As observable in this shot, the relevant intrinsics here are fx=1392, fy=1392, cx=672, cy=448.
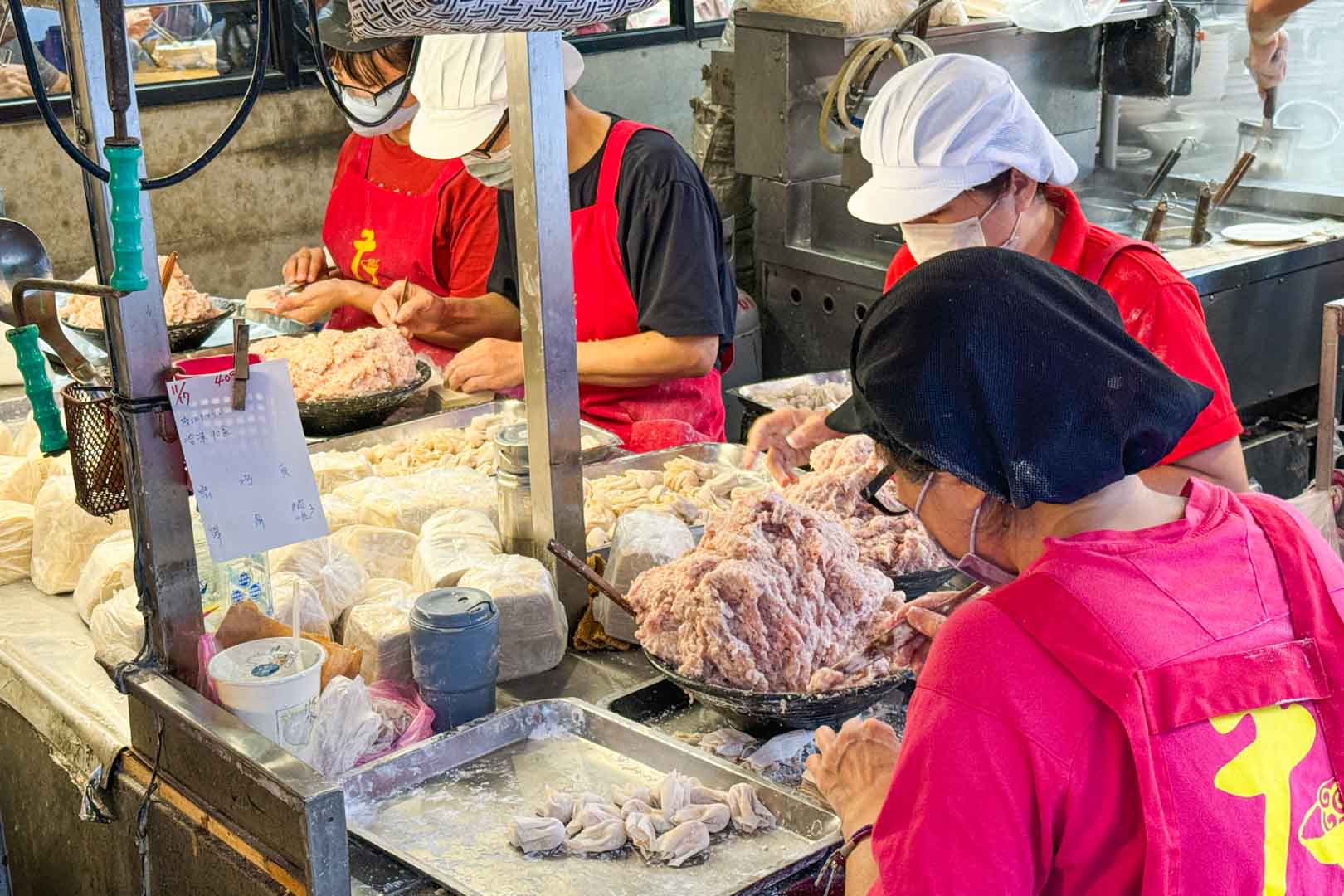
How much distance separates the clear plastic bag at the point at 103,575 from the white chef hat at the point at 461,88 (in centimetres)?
138

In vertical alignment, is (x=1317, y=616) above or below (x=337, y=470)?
above

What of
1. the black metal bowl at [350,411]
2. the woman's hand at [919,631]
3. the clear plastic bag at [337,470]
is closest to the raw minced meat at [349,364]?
the black metal bowl at [350,411]

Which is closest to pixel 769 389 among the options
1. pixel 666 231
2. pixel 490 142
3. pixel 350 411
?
pixel 666 231

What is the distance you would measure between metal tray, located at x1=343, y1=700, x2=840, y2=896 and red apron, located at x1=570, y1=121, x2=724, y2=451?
1.42 meters

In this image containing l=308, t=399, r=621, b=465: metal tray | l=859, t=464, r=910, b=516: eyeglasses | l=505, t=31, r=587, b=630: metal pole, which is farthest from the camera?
l=308, t=399, r=621, b=465: metal tray

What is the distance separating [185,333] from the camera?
4.32 meters

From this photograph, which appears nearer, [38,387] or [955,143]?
[38,387]

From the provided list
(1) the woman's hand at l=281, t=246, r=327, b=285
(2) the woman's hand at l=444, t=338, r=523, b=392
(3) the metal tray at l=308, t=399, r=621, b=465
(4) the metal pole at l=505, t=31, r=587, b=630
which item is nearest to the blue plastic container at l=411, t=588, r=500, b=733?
(4) the metal pole at l=505, t=31, r=587, b=630

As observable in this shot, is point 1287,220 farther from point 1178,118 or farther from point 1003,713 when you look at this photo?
point 1003,713

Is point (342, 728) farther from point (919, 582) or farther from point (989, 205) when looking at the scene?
point (989, 205)

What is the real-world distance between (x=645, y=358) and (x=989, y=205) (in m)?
1.11

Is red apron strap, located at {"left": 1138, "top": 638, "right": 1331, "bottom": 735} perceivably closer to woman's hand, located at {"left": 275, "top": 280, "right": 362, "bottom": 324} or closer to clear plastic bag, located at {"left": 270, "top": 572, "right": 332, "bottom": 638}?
clear plastic bag, located at {"left": 270, "top": 572, "right": 332, "bottom": 638}

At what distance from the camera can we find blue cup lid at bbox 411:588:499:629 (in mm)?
2158

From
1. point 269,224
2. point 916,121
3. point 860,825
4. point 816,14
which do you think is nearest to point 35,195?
point 269,224
